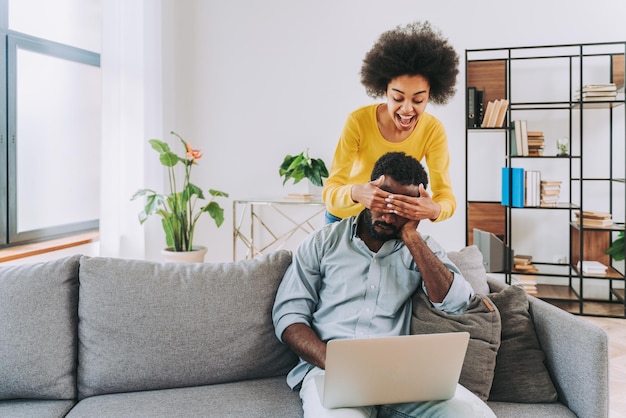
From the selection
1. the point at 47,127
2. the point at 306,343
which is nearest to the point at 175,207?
the point at 47,127

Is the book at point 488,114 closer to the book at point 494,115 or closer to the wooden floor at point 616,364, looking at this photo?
the book at point 494,115

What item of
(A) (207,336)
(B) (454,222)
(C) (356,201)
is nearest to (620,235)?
(B) (454,222)

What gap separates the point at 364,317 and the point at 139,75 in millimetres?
2852

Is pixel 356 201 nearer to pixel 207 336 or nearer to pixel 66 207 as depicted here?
pixel 207 336

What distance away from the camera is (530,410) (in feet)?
4.92

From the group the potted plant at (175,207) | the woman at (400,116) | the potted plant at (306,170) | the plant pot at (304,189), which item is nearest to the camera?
the woman at (400,116)

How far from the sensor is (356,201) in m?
1.85

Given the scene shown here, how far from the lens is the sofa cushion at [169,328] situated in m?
1.58

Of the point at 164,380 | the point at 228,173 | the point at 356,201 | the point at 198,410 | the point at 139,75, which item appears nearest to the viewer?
the point at 198,410

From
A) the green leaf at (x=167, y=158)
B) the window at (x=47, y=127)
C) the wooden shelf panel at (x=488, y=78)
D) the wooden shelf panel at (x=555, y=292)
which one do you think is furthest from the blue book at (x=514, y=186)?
the window at (x=47, y=127)

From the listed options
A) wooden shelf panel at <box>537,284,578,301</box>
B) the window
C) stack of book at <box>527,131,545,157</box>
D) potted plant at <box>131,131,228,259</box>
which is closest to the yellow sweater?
potted plant at <box>131,131,228,259</box>

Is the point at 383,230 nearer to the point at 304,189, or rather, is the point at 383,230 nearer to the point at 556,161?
the point at 304,189

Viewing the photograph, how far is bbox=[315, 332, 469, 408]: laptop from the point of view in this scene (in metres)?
1.22

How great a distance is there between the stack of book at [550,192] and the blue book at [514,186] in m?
0.16
